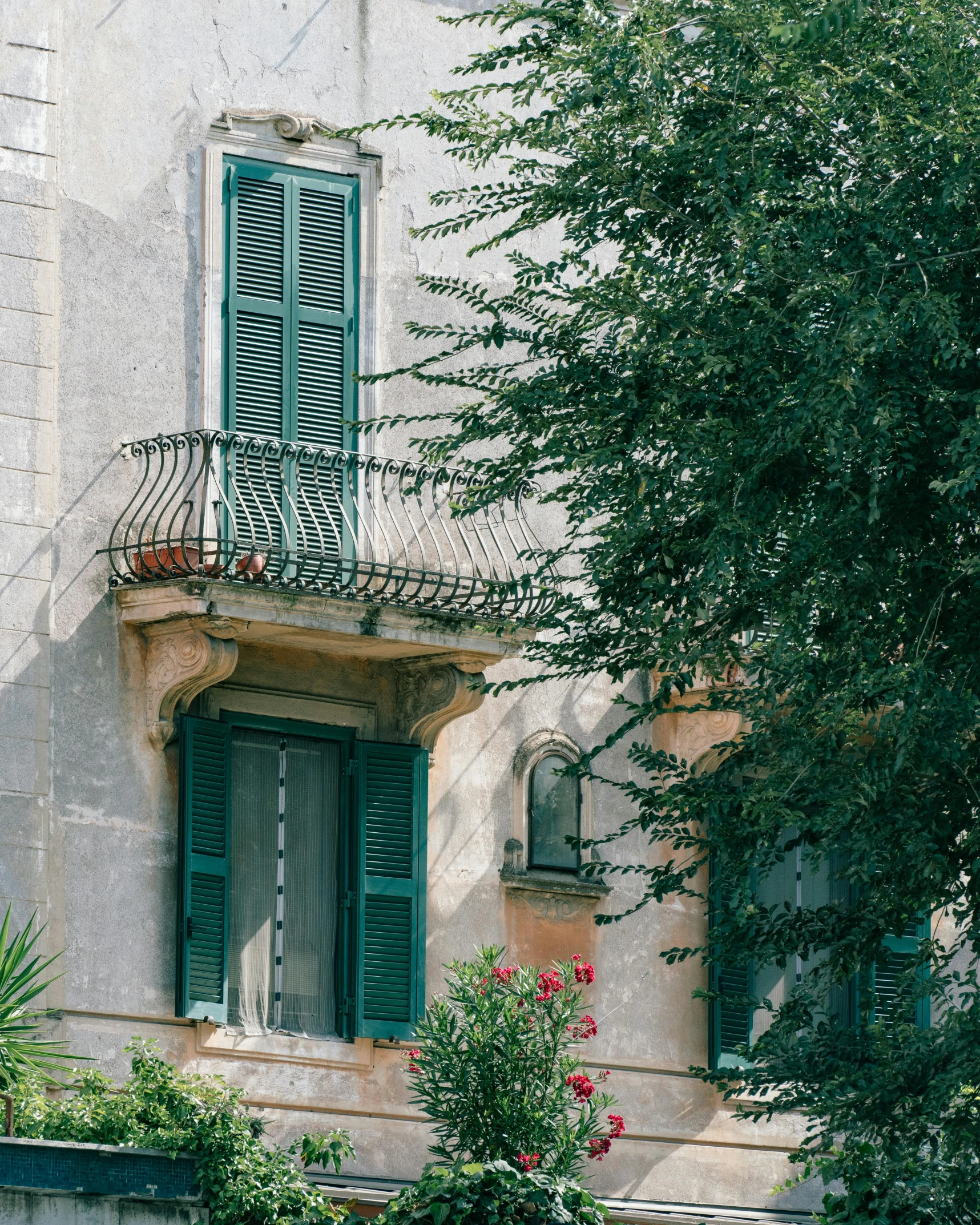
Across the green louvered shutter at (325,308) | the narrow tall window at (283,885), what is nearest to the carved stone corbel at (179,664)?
the narrow tall window at (283,885)

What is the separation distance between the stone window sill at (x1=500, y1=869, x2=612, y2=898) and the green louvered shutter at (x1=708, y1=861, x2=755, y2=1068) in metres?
0.77

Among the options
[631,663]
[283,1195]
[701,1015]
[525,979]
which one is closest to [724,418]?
[631,663]

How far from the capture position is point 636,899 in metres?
20.5

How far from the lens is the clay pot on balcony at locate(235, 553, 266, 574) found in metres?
18.4

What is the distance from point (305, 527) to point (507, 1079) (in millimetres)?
4258

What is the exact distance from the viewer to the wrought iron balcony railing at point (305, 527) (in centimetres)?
1845

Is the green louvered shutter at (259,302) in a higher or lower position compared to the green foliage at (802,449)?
higher

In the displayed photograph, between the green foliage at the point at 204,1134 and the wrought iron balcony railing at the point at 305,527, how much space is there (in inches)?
130

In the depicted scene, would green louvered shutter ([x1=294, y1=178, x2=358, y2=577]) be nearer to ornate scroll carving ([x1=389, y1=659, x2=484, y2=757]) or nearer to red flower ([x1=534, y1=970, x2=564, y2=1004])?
ornate scroll carving ([x1=389, y1=659, x2=484, y2=757])

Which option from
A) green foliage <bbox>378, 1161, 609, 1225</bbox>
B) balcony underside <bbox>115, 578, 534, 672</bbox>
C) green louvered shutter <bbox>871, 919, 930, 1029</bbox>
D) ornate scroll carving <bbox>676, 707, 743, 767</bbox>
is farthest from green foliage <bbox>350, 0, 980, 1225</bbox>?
green louvered shutter <bbox>871, 919, 930, 1029</bbox>

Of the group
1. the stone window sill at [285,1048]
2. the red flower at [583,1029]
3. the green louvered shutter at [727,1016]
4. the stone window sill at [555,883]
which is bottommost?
the red flower at [583,1029]

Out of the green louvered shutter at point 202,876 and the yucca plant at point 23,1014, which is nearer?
the yucca plant at point 23,1014

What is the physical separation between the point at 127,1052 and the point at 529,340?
191 inches

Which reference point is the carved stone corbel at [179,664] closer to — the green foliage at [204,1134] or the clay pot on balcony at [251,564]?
the clay pot on balcony at [251,564]
